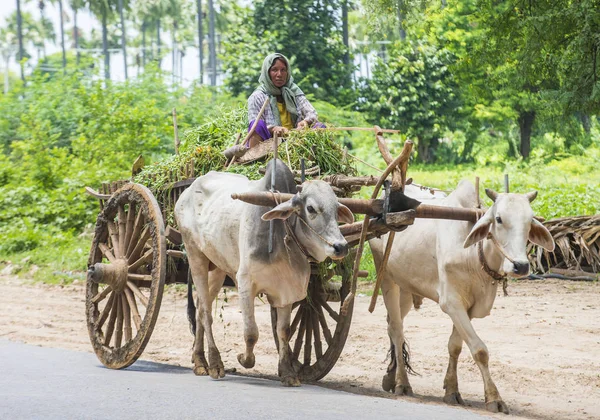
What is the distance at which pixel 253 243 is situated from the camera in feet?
20.6

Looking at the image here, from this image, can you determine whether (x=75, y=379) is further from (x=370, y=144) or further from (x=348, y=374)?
(x=370, y=144)

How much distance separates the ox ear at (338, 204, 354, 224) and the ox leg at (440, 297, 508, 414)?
952mm

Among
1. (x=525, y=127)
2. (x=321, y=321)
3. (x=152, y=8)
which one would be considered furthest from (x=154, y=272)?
(x=152, y=8)

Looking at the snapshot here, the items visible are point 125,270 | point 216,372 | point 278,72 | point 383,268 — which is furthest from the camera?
point 278,72

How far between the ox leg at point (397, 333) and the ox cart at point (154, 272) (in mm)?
386

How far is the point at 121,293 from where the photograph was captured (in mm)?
7461

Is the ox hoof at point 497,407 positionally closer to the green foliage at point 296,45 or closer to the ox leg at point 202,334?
the ox leg at point 202,334

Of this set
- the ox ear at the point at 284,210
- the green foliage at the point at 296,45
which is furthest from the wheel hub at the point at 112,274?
the green foliage at the point at 296,45

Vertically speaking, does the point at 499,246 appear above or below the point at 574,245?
above

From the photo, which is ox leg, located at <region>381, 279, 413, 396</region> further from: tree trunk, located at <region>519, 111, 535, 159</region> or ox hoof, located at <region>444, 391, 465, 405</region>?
tree trunk, located at <region>519, 111, 535, 159</region>

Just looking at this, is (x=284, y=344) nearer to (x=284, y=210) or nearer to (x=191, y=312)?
(x=284, y=210)

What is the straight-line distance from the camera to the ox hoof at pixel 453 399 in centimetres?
629

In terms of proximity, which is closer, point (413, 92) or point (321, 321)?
point (321, 321)

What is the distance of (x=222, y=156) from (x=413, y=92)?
20.0 m
